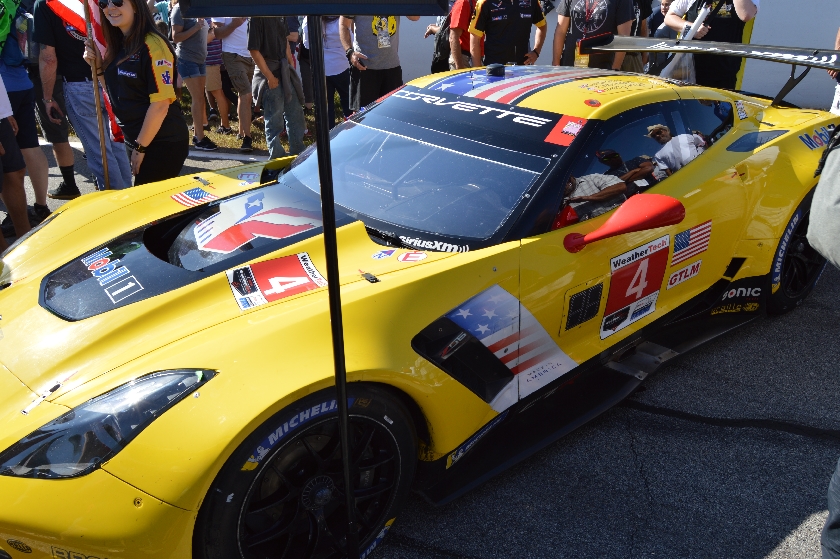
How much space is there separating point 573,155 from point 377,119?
0.96 meters

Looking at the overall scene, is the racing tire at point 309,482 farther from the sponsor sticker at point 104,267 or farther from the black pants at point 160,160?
the black pants at point 160,160

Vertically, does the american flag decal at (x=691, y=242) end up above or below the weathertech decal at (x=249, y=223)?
below

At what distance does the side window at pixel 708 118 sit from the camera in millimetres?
3154

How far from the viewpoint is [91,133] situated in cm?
509

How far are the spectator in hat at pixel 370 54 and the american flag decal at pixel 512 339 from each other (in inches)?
177

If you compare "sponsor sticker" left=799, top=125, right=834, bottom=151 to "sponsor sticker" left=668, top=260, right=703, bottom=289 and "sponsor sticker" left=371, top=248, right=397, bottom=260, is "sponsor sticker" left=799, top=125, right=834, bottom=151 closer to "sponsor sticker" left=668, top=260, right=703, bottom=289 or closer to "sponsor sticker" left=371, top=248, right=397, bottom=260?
"sponsor sticker" left=668, top=260, right=703, bottom=289

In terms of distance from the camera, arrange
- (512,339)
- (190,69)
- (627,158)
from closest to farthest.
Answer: (512,339) → (627,158) → (190,69)

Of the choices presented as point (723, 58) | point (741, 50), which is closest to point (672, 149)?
point (741, 50)

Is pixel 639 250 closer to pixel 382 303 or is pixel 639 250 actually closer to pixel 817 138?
pixel 382 303

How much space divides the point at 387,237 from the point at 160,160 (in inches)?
81.4

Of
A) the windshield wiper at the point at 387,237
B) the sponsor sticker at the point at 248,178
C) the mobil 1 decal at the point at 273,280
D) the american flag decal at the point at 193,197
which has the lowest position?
the american flag decal at the point at 193,197

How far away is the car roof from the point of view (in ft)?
9.31

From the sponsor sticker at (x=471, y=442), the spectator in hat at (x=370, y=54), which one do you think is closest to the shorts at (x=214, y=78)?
the spectator in hat at (x=370, y=54)

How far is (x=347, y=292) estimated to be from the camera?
208cm
